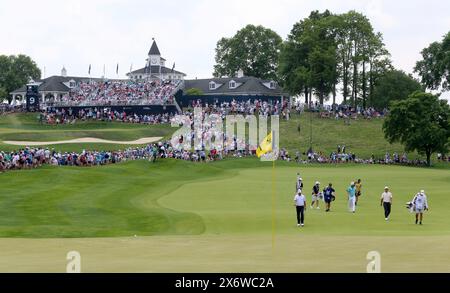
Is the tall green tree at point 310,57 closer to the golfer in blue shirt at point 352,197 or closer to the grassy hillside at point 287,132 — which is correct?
the grassy hillside at point 287,132

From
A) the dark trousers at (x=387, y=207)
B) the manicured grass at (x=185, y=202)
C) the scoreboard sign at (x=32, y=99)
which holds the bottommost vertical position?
the manicured grass at (x=185, y=202)

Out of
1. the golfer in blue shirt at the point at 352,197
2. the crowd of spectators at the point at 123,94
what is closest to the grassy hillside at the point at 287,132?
the crowd of spectators at the point at 123,94

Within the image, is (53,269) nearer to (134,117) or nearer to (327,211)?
(327,211)

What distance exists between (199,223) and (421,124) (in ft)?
210

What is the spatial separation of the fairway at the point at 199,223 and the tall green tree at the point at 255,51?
367ft

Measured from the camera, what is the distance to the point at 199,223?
40812 millimetres

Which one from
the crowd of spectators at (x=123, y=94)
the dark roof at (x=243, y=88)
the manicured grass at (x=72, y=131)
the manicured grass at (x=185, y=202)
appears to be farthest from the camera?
the dark roof at (x=243, y=88)

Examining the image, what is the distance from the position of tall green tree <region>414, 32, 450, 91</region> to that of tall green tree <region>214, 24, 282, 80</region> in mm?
30439

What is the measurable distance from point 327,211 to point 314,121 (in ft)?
240

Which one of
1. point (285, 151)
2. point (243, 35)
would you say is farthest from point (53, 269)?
point (243, 35)

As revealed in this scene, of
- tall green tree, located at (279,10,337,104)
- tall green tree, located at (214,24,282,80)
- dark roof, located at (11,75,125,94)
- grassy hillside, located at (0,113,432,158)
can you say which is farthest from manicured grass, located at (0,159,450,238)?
tall green tree, located at (214,24,282,80)

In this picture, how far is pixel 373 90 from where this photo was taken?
146 metres

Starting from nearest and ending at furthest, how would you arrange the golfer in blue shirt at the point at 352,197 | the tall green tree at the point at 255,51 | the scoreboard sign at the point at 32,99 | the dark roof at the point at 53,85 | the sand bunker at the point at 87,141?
the golfer in blue shirt at the point at 352,197 < the sand bunker at the point at 87,141 < the scoreboard sign at the point at 32,99 < the dark roof at the point at 53,85 < the tall green tree at the point at 255,51

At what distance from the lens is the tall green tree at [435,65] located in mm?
136375
